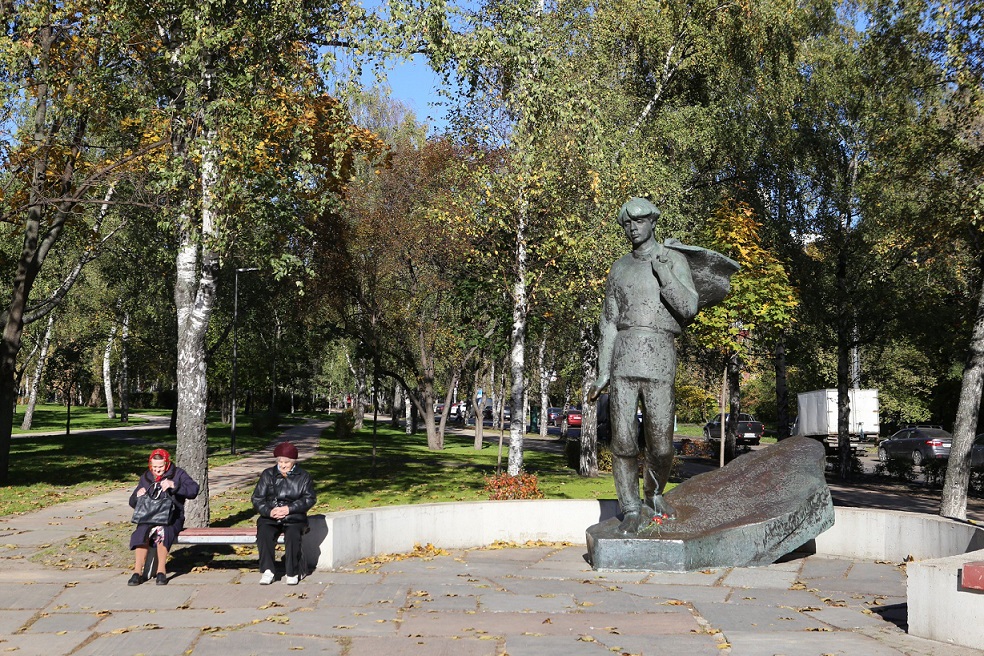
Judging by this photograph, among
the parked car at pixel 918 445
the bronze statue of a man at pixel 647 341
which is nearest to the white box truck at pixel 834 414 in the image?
the parked car at pixel 918 445

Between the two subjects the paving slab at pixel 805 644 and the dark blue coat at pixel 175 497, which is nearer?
the paving slab at pixel 805 644

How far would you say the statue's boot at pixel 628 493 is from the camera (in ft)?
28.7

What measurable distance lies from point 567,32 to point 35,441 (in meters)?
21.8

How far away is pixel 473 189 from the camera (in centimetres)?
2047

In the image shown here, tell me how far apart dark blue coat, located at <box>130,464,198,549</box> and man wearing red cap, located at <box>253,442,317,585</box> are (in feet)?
2.21

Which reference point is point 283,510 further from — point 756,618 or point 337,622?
point 756,618

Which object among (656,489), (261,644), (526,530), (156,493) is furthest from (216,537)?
(656,489)

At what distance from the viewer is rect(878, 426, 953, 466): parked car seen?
31453mm

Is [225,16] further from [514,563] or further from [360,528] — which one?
[514,563]

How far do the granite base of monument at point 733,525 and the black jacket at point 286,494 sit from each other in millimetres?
2517

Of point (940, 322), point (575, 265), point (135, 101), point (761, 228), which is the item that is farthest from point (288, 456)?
point (940, 322)

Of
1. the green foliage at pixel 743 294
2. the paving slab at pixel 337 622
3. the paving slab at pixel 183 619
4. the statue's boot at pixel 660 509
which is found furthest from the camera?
the green foliage at pixel 743 294

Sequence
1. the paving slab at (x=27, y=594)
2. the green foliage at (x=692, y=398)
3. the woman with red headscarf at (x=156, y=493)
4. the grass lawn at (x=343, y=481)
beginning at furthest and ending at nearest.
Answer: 1. the green foliage at (x=692, y=398)
2. the grass lawn at (x=343, y=481)
3. the woman with red headscarf at (x=156, y=493)
4. the paving slab at (x=27, y=594)

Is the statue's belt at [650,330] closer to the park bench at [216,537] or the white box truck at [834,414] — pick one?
the park bench at [216,537]
